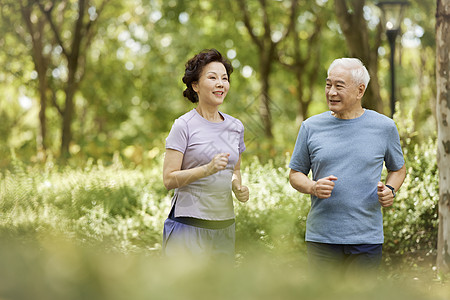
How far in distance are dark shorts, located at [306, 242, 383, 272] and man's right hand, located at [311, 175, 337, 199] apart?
1.17ft

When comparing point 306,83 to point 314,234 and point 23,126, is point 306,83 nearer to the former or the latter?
point 23,126

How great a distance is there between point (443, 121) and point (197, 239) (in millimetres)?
3398

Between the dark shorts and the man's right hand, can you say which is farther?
the dark shorts

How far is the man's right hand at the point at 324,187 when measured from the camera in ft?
11.1

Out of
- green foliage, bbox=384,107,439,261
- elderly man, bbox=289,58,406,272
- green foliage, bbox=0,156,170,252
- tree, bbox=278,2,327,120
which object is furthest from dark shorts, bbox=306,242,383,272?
tree, bbox=278,2,327,120

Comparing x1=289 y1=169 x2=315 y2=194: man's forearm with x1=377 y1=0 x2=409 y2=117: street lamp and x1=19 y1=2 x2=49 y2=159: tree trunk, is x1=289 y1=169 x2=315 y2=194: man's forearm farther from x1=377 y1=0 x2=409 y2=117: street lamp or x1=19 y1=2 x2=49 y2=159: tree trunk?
x1=19 y1=2 x2=49 y2=159: tree trunk

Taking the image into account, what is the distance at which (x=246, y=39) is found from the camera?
22297 millimetres

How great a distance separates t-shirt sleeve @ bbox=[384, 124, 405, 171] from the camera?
11.8ft

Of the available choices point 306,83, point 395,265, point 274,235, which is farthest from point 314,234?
point 306,83

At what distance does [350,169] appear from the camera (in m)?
3.51

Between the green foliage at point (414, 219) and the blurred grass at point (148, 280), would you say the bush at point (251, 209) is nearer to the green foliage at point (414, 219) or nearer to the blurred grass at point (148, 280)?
the green foliage at point (414, 219)

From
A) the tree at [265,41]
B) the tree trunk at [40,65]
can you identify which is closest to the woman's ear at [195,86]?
the tree trunk at [40,65]

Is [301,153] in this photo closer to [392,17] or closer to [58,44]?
[392,17]

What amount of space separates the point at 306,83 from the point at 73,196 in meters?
18.8
